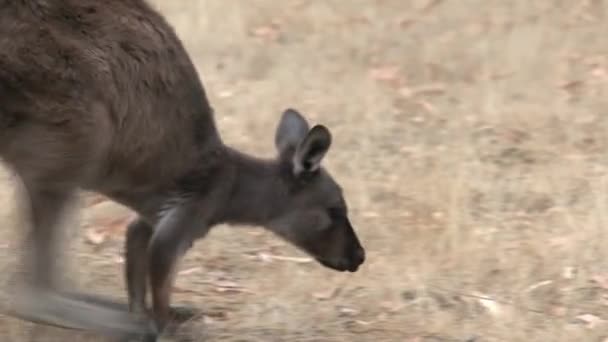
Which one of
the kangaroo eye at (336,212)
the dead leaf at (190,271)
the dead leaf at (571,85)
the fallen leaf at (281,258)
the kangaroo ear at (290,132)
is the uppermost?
the kangaroo ear at (290,132)

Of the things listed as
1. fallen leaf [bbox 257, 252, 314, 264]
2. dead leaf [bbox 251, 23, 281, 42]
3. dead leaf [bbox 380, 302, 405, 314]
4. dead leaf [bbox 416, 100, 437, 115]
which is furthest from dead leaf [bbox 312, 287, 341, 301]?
dead leaf [bbox 251, 23, 281, 42]

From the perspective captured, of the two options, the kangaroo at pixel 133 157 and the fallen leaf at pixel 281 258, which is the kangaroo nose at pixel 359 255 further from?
the fallen leaf at pixel 281 258

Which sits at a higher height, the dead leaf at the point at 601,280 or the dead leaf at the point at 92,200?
the dead leaf at the point at 601,280

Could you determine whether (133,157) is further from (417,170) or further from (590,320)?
(417,170)

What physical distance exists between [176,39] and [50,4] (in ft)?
1.79

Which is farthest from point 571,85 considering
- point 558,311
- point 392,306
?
point 392,306

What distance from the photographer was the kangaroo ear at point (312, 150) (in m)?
4.26

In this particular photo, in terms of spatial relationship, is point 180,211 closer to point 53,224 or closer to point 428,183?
point 53,224

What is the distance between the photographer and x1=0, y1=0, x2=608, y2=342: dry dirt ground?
185 inches

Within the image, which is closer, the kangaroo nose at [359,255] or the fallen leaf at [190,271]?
the kangaroo nose at [359,255]

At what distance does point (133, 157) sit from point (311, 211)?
84cm

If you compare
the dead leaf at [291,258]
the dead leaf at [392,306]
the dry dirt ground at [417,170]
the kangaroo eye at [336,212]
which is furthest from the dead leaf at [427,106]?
the kangaroo eye at [336,212]

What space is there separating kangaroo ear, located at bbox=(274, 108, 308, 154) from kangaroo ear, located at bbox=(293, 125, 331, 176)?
12 centimetres

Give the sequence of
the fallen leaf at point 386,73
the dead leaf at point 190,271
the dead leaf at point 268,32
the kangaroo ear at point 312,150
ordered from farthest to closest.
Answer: the dead leaf at point 268,32
the fallen leaf at point 386,73
the dead leaf at point 190,271
the kangaroo ear at point 312,150
